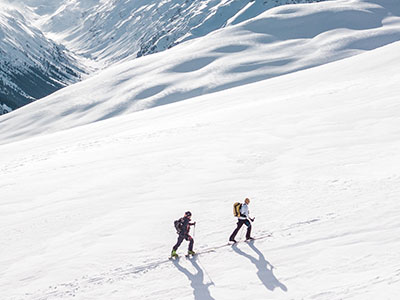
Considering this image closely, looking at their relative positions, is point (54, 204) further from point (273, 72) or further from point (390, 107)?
point (273, 72)

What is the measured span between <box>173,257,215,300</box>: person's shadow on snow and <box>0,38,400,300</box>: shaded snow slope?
0.13 ft

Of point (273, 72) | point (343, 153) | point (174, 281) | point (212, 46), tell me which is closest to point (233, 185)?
point (343, 153)

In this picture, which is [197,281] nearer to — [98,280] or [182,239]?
[182,239]

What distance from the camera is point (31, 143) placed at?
3759 centimetres

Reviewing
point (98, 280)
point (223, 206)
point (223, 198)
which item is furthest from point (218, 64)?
point (98, 280)

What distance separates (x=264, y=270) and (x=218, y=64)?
7100 cm

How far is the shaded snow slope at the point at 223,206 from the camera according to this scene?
11734 millimetres

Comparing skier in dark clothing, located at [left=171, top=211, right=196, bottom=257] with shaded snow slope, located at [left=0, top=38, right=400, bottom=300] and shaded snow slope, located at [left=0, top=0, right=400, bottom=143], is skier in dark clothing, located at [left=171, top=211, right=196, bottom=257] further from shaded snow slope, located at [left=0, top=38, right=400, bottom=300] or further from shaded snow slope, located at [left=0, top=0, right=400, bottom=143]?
shaded snow slope, located at [left=0, top=0, right=400, bottom=143]

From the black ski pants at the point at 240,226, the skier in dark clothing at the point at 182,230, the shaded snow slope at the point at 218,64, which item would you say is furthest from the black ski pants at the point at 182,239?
the shaded snow slope at the point at 218,64

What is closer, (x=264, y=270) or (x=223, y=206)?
(x=264, y=270)

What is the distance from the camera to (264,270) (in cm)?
1198

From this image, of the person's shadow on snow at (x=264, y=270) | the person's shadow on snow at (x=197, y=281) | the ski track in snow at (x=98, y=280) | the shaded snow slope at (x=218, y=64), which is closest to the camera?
the person's shadow on snow at (x=264, y=270)

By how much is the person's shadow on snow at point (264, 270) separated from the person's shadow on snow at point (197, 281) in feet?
4.05

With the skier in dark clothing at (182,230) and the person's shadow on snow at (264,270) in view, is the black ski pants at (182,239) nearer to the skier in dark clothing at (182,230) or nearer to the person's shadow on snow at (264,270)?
the skier in dark clothing at (182,230)
